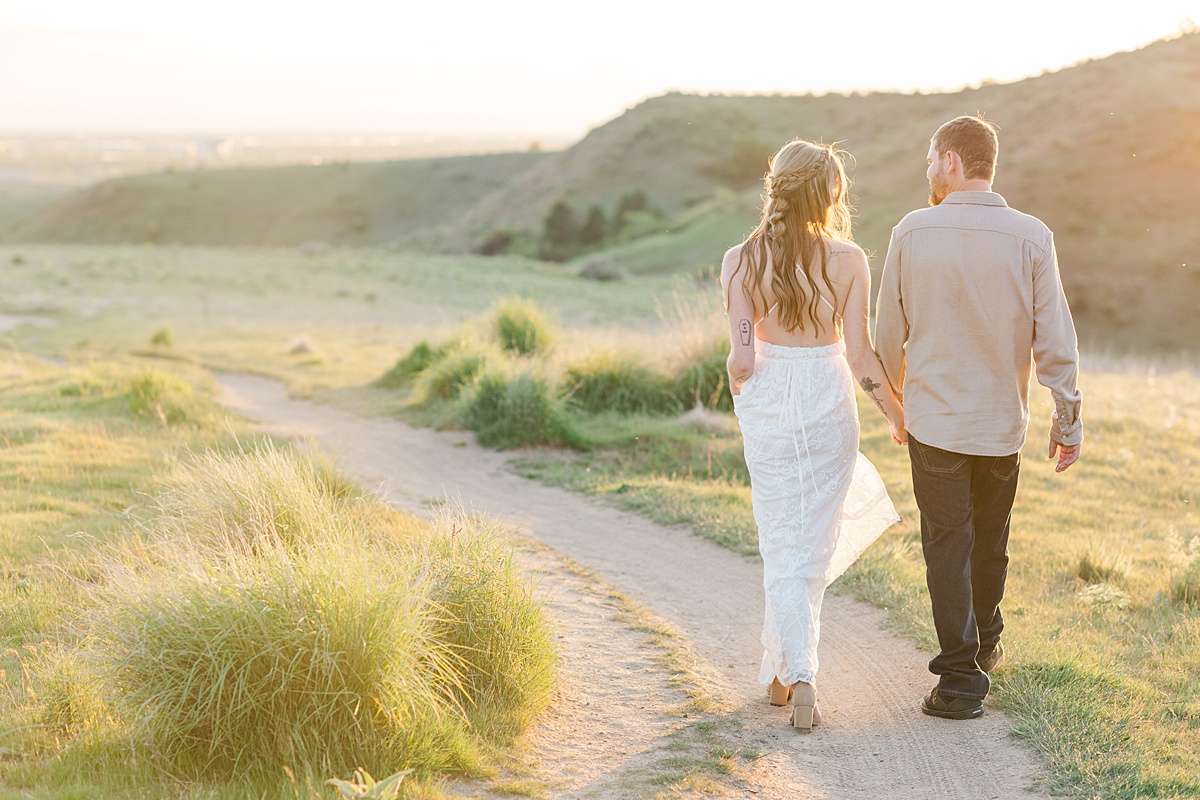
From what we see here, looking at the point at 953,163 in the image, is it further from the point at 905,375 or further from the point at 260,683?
the point at 260,683

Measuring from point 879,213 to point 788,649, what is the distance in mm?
41049

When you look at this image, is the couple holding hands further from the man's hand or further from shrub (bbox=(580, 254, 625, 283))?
shrub (bbox=(580, 254, 625, 283))

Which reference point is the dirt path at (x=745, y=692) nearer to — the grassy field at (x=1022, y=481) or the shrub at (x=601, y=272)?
the grassy field at (x=1022, y=481)

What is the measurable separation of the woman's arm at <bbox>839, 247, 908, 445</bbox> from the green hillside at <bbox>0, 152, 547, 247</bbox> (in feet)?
273

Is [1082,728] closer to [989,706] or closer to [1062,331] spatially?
[989,706]

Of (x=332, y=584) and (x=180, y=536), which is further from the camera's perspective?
(x=180, y=536)

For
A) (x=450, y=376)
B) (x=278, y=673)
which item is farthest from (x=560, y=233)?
(x=278, y=673)

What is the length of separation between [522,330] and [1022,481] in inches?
271

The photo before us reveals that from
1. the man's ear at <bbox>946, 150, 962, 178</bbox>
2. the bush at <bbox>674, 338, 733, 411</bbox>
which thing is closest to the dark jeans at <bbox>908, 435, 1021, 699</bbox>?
the man's ear at <bbox>946, 150, 962, 178</bbox>

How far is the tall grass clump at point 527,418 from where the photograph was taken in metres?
10.6

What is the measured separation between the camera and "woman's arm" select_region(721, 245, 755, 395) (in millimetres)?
4355

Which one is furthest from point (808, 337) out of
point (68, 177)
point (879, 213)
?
point (68, 177)

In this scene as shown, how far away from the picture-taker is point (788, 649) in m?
4.34

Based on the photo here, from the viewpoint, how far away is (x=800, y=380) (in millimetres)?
4398
